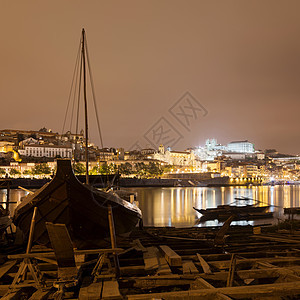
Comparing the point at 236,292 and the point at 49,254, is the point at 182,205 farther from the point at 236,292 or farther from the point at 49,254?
the point at 236,292

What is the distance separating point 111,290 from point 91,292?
0.84 ft

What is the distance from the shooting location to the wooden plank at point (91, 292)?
379 centimetres

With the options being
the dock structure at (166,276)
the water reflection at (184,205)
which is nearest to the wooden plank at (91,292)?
the dock structure at (166,276)

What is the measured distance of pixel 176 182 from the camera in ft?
258

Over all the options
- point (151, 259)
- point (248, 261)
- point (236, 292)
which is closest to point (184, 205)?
point (151, 259)

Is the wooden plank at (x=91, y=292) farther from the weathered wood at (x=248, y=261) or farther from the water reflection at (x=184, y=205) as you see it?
the water reflection at (x=184, y=205)

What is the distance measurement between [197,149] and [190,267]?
7330 inches

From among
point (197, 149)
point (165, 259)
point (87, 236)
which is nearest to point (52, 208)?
point (87, 236)

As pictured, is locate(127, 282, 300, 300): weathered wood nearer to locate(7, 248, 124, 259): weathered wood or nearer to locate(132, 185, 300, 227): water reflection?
locate(7, 248, 124, 259): weathered wood

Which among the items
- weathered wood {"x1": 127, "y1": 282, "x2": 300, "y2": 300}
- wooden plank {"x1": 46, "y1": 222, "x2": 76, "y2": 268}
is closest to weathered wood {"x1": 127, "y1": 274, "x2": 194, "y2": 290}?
weathered wood {"x1": 127, "y1": 282, "x2": 300, "y2": 300}

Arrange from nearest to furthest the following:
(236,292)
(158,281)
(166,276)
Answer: (236,292)
(158,281)
(166,276)

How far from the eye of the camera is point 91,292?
393 centimetres

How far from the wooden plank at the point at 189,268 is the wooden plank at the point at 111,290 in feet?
3.64

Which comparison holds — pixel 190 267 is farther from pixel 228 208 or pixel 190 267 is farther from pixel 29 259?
pixel 228 208
